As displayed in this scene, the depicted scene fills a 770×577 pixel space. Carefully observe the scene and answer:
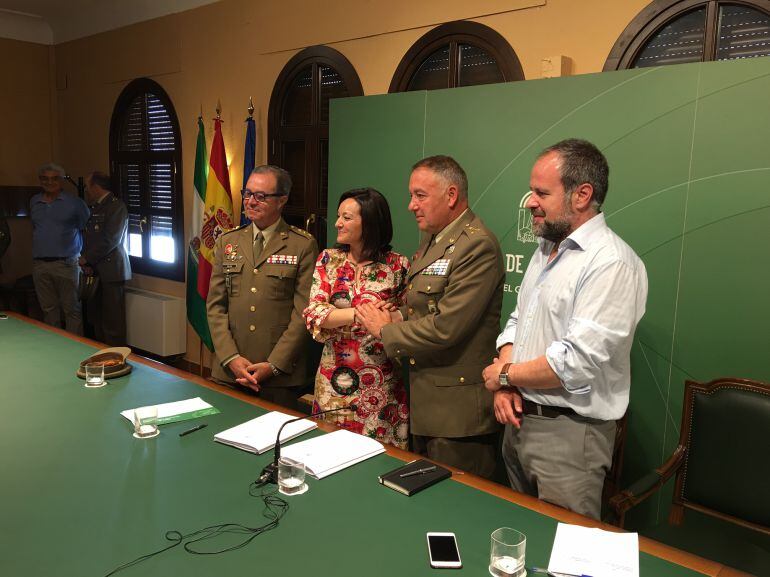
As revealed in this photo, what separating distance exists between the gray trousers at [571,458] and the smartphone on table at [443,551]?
0.57 m

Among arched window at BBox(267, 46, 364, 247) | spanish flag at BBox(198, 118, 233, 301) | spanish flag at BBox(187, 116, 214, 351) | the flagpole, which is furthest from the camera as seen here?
the flagpole

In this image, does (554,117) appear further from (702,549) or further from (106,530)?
(106,530)

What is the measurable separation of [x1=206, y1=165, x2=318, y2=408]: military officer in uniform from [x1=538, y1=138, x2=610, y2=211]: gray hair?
1.45m

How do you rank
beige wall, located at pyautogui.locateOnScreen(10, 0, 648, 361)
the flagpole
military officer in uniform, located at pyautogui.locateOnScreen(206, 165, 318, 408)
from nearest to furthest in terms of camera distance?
military officer in uniform, located at pyautogui.locateOnScreen(206, 165, 318, 408) < beige wall, located at pyautogui.locateOnScreen(10, 0, 648, 361) < the flagpole

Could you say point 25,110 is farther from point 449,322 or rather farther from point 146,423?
point 449,322

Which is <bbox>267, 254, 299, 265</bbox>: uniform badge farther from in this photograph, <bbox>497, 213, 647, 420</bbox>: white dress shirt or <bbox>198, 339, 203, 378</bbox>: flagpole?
<bbox>198, 339, 203, 378</bbox>: flagpole

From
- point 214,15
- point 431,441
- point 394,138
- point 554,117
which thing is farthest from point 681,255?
point 214,15

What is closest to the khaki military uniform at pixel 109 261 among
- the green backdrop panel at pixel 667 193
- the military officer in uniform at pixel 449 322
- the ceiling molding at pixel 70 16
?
the ceiling molding at pixel 70 16

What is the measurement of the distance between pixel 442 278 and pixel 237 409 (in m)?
0.83

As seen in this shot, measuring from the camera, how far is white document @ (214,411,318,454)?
5.91ft

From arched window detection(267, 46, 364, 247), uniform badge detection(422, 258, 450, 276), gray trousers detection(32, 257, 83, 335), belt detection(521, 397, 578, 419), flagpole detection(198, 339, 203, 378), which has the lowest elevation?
flagpole detection(198, 339, 203, 378)

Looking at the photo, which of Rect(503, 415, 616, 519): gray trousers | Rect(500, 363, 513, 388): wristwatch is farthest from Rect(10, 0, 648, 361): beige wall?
Rect(503, 415, 616, 519): gray trousers

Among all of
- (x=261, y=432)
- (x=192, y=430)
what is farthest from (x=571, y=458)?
(x=192, y=430)

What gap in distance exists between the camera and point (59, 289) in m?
5.66
